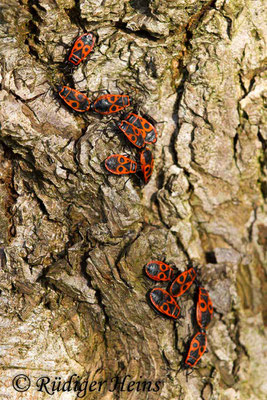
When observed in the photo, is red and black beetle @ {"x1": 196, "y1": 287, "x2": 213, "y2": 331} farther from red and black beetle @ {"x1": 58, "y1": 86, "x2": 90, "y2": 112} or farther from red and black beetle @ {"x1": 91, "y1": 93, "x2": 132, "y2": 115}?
red and black beetle @ {"x1": 58, "y1": 86, "x2": 90, "y2": 112}

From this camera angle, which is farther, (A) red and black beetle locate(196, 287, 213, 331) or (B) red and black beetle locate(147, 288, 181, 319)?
(A) red and black beetle locate(196, 287, 213, 331)

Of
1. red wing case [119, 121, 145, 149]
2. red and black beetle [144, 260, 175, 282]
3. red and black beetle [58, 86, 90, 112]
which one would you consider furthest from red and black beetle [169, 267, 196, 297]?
red and black beetle [58, 86, 90, 112]

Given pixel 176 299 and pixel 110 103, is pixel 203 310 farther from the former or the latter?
pixel 110 103

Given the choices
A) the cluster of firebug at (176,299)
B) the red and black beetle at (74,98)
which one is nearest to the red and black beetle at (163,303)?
the cluster of firebug at (176,299)

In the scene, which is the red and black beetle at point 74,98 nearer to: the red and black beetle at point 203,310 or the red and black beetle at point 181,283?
the red and black beetle at point 181,283

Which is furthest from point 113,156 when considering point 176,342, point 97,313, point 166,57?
point 176,342

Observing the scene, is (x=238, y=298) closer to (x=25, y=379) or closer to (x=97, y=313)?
(x=97, y=313)

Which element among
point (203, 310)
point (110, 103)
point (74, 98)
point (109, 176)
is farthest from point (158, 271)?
point (74, 98)
